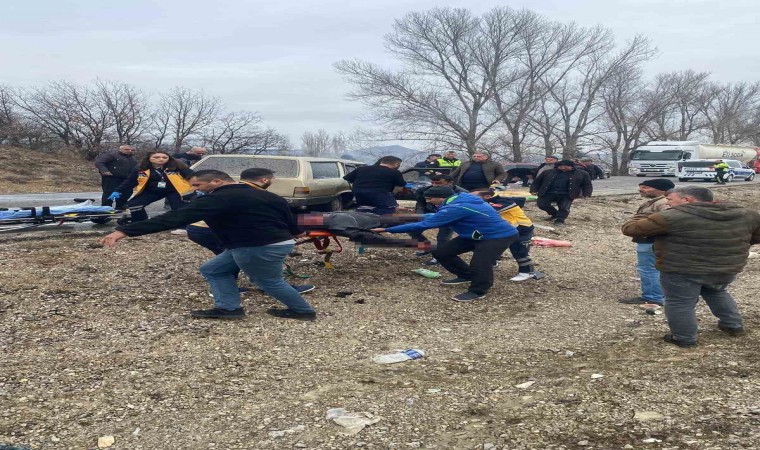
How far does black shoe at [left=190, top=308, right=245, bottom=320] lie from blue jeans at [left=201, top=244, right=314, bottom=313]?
0.04 m

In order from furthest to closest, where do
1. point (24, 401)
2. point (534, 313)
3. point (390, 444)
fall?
point (534, 313), point (24, 401), point (390, 444)

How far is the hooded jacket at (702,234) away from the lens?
488 cm

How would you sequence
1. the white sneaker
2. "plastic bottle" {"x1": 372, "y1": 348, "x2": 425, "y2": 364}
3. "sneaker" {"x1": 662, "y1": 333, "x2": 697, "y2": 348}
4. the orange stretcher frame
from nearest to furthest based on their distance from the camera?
"plastic bottle" {"x1": 372, "y1": 348, "x2": 425, "y2": 364}
"sneaker" {"x1": 662, "y1": 333, "x2": 697, "y2": 348}
the orange stretcher frame
the white sneaker

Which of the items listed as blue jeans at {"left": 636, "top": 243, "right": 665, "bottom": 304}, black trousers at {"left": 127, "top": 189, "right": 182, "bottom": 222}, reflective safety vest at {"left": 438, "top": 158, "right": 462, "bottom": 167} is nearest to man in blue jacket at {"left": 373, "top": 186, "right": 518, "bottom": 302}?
blue jeans at {"left": 636, "top": 243, "right": 665, "bottom": 304}

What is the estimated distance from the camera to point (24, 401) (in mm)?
3803

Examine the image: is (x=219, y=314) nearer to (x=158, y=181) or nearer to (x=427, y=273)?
(x=427, y=273)

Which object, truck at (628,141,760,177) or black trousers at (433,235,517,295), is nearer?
black trousers at (433,235,517,295)

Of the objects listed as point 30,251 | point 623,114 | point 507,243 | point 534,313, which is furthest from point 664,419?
point 623,114

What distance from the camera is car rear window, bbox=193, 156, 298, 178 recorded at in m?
10.9

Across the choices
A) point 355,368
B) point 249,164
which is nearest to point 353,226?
point 355,368

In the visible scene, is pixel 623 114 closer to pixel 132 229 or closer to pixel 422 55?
pixel 422 55

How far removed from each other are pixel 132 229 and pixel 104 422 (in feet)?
6.13

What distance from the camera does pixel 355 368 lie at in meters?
4.59

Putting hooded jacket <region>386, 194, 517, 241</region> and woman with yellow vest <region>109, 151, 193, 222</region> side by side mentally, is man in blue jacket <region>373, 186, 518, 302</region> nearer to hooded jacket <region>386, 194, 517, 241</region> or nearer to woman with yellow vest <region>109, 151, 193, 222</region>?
hooded jacket <region>386, 194, 517, 241</region>
